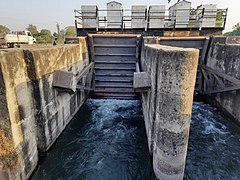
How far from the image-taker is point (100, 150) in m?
5.13

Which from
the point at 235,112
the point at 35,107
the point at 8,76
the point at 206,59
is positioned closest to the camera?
the point at 8,76

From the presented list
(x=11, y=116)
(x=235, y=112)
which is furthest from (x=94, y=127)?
(x=235, y=112)

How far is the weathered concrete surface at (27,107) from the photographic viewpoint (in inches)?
127

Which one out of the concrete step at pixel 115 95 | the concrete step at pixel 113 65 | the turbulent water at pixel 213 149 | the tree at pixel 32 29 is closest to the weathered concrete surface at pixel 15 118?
the turbulent water at pixel 213 149

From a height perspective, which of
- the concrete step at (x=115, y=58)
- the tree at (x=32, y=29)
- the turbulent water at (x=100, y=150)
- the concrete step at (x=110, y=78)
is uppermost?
the tree at (x=32, y=29)

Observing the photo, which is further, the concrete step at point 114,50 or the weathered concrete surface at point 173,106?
the concrete step at point 114,50

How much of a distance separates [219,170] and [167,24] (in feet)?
34.3

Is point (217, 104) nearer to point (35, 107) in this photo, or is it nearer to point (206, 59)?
point (206, 59)

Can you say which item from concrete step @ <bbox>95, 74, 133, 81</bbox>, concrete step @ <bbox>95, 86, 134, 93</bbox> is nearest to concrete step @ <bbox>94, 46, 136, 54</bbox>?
concrete step @ <bbox>95, 74, 133, 81</bbox>

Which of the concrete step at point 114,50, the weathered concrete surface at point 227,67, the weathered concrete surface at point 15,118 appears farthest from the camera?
the concrete step at point 114,50

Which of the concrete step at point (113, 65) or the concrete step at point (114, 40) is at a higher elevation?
the concrete step at point (114, 40)

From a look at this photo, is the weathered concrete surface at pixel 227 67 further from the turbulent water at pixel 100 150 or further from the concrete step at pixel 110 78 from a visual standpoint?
the concrete step at pixel 110 78

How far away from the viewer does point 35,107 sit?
4.18m

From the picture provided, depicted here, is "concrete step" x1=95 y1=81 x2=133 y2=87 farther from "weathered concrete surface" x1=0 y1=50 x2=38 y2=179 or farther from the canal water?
"weathered concrete surface" x1=0 y1=50 x2=38 y2=179
